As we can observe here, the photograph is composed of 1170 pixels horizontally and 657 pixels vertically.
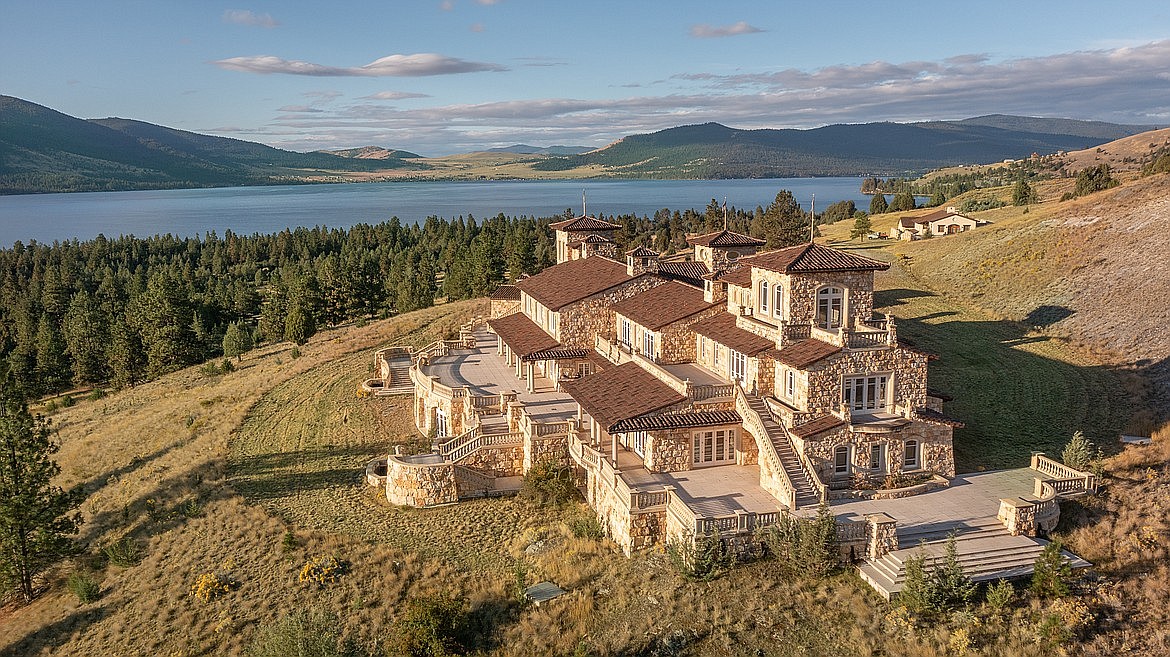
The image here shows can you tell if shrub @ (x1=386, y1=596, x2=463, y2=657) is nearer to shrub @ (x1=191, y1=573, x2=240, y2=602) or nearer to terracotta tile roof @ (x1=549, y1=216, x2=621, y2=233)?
shrub @ (x1=191, y1=573, x2=240, y2=602)

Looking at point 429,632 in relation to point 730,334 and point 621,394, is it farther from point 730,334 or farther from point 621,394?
point 730,334

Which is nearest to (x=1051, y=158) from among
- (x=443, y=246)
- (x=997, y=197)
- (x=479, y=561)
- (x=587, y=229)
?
(x=997, y=197)

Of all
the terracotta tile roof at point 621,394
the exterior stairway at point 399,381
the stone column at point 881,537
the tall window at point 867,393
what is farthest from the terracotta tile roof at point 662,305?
the stone column at point 881,537

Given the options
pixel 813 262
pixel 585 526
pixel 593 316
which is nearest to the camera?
pixel 585 526

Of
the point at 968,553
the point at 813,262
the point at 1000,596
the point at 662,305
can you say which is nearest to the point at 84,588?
the point at 662,305

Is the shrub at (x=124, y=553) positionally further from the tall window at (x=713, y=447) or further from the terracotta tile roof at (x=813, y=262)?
the terracotta tile roof at (x=813, y=262)
